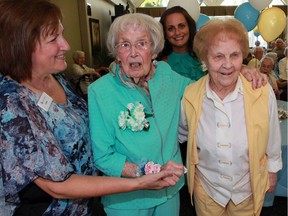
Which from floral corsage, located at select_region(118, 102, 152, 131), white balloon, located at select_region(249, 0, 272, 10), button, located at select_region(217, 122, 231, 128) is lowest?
button, located at select_region(217, 122, 231, 128)

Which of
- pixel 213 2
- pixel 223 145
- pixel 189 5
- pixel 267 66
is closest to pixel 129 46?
pixel 223 145

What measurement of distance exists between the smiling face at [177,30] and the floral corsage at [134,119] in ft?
3.64

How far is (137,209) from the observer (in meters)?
1.44

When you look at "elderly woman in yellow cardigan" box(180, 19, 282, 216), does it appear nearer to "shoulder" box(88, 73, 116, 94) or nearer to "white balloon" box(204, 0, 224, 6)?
"shoulder" box(88, 73, 116, 94)

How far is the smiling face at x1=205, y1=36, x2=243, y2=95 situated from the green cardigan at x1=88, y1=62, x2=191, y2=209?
0.25 m

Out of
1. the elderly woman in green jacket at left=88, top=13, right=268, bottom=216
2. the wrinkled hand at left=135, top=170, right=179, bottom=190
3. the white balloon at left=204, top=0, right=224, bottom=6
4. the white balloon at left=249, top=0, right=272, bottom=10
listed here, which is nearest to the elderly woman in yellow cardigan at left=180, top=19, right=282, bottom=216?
the elderly woman in green jacket at left=88, top=13, right=268, bottom=216

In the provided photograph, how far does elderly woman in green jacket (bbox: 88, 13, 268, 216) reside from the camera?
133 centimetres

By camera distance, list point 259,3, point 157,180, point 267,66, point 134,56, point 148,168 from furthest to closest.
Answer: point 267,66
point 259,3
point 134,56
point 148,168
point 157,180

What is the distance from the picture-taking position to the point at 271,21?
398 cm

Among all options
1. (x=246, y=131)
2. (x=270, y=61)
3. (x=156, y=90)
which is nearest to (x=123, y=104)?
(x=156, y=90)

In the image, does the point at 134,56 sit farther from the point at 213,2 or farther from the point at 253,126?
the point at 213,2

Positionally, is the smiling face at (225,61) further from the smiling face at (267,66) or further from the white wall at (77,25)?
the white wall at (77,25)

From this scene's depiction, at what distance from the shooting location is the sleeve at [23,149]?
1021 millimetres

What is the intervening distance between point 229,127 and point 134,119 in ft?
1.66
